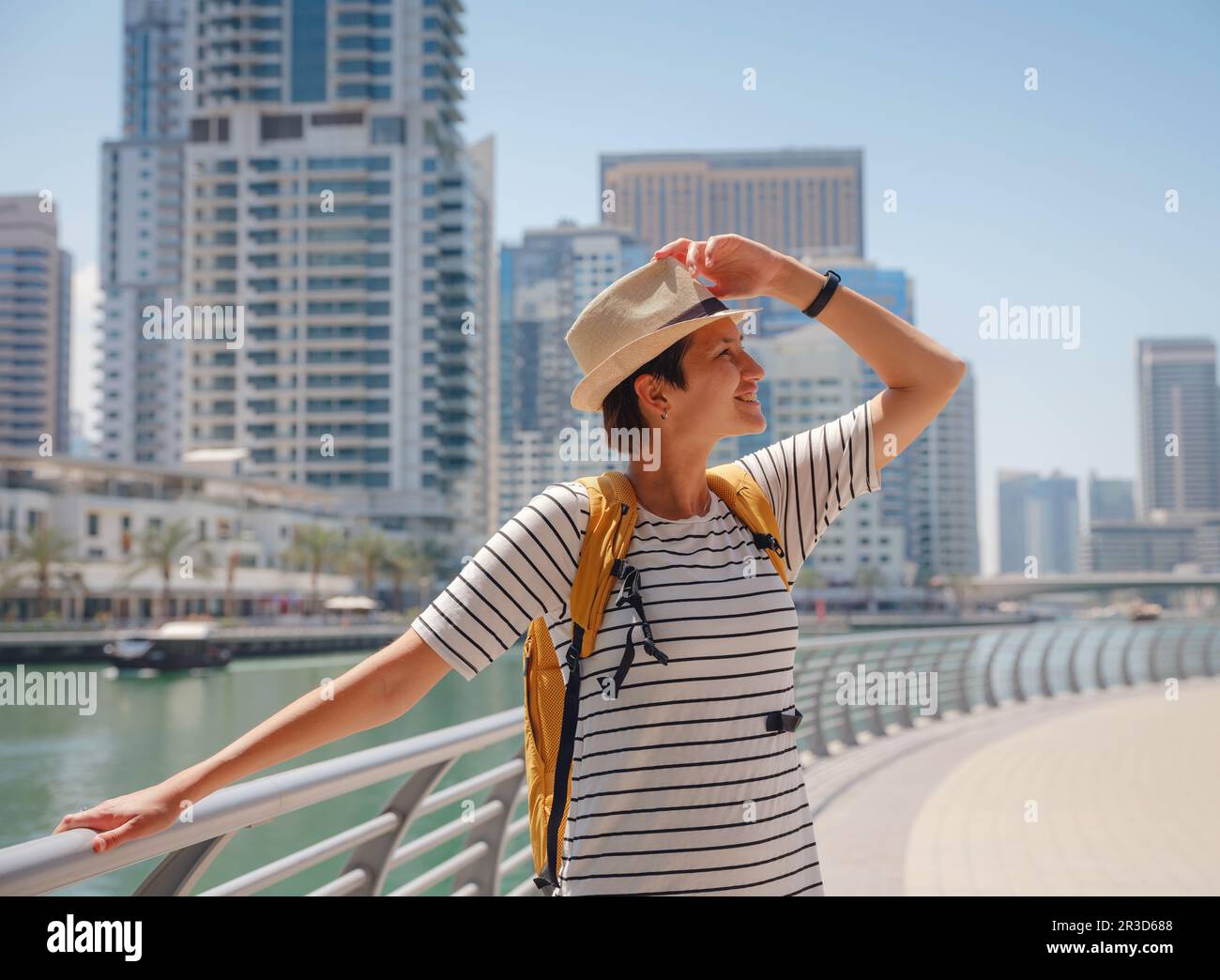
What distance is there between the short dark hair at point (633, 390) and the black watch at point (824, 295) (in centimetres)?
20

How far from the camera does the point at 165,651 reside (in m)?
35.9

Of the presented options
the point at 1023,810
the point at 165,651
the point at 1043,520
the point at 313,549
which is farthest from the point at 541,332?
the point at 1043,520

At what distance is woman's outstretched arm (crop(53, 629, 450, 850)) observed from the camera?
1082mm

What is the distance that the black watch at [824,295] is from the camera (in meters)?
1.44

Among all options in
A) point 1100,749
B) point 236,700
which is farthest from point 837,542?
point 1100,749

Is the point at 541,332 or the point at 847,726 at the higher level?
the point at 541,332

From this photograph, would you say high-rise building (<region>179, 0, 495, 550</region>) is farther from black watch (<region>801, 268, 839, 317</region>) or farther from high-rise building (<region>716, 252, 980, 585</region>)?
black watch (<region>801, 268, 839, 317</region>)

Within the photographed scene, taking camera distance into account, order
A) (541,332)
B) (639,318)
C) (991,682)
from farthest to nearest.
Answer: (541,332), (991,682), (639,318)

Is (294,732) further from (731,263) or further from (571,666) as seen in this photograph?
(731,263)

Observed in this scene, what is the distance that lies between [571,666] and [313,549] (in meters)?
53.6

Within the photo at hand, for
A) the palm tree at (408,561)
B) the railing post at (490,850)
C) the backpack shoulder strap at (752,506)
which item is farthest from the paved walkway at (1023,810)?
the palm tree at (408,561)

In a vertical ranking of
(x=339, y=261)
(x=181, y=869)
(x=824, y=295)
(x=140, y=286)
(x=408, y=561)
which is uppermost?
(x=140, y=286)

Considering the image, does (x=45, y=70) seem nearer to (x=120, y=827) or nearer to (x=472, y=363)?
(x=472, y=363)
